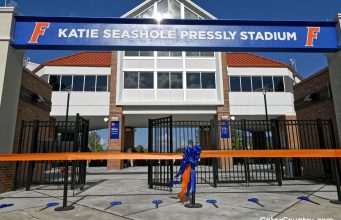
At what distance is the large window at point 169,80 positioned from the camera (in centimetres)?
2158

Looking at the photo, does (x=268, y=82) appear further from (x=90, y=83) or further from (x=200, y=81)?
(x=90, y=83)

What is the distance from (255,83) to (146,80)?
37.5 ft

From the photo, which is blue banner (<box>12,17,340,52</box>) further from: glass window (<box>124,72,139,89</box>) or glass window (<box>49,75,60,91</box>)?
glass window (<box>49,75,60,91</box>)

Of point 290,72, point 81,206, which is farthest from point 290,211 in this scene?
point 290,72

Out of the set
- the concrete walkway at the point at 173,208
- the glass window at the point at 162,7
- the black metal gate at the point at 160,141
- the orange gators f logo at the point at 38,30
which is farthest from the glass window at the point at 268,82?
the orange gators f logo at the point at 38,30

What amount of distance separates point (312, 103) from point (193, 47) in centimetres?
667

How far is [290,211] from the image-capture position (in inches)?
208

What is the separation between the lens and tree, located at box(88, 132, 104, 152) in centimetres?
5296

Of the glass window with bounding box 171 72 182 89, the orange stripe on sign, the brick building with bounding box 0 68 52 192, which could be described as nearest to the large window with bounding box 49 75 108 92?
the glass window with bounding box 171 72 182 89

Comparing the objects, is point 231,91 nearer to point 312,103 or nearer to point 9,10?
point 312,103

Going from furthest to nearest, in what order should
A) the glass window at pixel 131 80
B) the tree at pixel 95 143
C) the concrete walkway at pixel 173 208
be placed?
the tree at pixel 95 143, the glass window at pixel 131 80, the concrete walkway at pixel 173 208

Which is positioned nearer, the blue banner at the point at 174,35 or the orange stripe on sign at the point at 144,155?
the orange stripe on sign at the point at 144,155

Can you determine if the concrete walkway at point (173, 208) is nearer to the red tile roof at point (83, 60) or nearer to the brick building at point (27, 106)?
the brick building at point (27, 106)

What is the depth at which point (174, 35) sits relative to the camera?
322 inches
